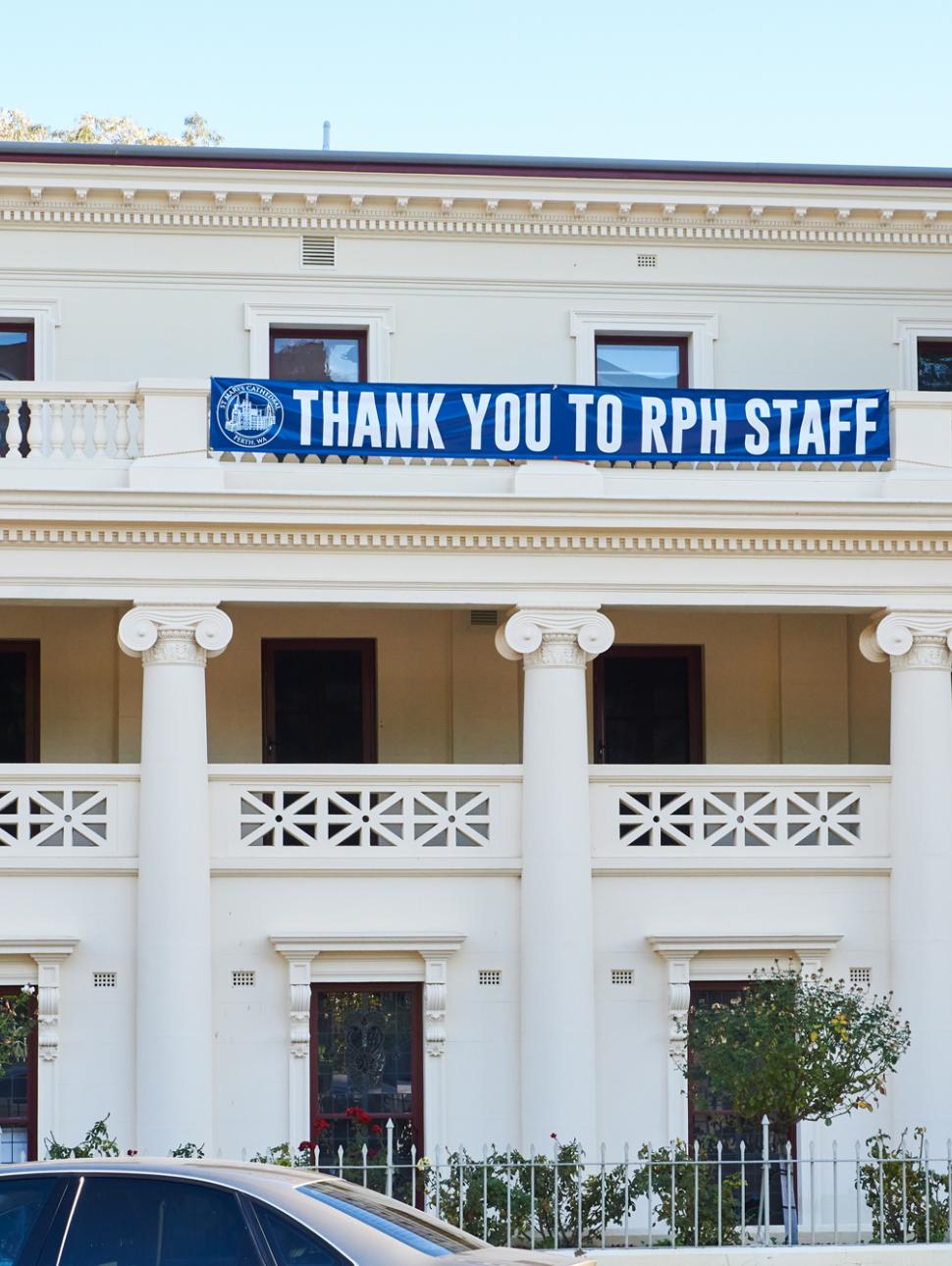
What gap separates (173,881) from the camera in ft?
58.8

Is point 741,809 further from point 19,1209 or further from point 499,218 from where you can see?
point 19,1209

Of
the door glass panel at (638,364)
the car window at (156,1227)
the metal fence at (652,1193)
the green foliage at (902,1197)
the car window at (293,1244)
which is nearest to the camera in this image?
the car window at (293,1244)

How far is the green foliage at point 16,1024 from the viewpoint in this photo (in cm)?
1575

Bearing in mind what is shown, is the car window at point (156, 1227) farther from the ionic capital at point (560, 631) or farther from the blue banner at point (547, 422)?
the blue banner at point (547, 422)

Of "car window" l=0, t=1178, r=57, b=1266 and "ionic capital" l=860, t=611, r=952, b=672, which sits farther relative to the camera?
"ionic capital" l=860, t=611, r=952, b=672

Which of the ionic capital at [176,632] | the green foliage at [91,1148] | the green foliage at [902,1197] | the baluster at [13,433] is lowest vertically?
the green foliage at [902,1197]

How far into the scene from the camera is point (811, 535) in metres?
18.9

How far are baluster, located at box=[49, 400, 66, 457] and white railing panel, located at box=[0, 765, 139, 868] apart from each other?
116 inches

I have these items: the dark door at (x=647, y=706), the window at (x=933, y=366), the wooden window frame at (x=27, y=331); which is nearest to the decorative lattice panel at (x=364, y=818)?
the dark door at (x=647, y=706)

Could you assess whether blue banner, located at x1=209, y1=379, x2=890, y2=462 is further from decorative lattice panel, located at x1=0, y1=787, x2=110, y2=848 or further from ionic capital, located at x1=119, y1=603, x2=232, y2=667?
decorative lattice panel, located at x1=0, y1=787, x2=110, y2=848

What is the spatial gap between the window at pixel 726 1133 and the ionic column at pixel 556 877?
1114 mm

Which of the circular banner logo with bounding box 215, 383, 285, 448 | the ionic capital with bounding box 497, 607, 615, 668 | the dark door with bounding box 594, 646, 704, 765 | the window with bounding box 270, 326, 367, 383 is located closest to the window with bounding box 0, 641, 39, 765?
the circular banner logo with bounding box 215, 383, 285, 448

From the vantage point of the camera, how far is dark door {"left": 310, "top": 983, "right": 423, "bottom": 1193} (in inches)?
728

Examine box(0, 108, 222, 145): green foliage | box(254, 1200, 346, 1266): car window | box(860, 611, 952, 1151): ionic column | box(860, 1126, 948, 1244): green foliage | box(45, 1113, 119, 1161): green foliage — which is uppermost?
box(0, 108, 222, 145): green foliage
